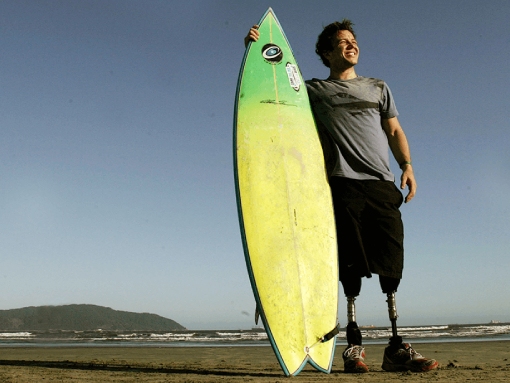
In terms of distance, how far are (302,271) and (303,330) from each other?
371 mm

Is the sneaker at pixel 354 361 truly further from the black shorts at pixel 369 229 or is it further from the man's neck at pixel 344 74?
the man's neck at pixel 344 74

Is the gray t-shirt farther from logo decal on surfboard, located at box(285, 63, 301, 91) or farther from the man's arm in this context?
logo decal on surfboard, located at box(285, 63, 301, 91)

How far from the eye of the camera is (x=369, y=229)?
2.71 metres

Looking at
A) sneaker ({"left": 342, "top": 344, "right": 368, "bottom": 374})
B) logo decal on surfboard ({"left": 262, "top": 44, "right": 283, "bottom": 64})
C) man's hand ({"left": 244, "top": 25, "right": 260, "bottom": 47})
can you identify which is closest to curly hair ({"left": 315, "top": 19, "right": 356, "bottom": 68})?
logo decal on surfboard ({"left": 262, "top": 44, "right": 283, "bottom": 64})

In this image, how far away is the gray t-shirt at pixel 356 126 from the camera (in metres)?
2.81

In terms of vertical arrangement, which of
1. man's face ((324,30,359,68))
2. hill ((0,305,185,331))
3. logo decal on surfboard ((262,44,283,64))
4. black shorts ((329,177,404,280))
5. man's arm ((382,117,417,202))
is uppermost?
logo decal on surfboard ((262,44,283,64))

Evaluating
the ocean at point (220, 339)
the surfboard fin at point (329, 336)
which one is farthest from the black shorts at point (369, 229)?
the ocean at point (220, 339)

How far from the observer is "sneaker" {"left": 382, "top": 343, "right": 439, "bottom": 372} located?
2.36 m

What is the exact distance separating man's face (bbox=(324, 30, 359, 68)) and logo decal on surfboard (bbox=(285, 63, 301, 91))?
360 millimetres

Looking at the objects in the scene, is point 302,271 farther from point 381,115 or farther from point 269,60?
point 269,60

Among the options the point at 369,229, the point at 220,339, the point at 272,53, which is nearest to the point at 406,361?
the point at 369,229

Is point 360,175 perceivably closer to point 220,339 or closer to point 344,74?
point 344,74

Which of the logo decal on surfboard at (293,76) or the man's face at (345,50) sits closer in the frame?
the man's face at (345,50)

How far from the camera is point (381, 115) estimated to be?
3.03 m
